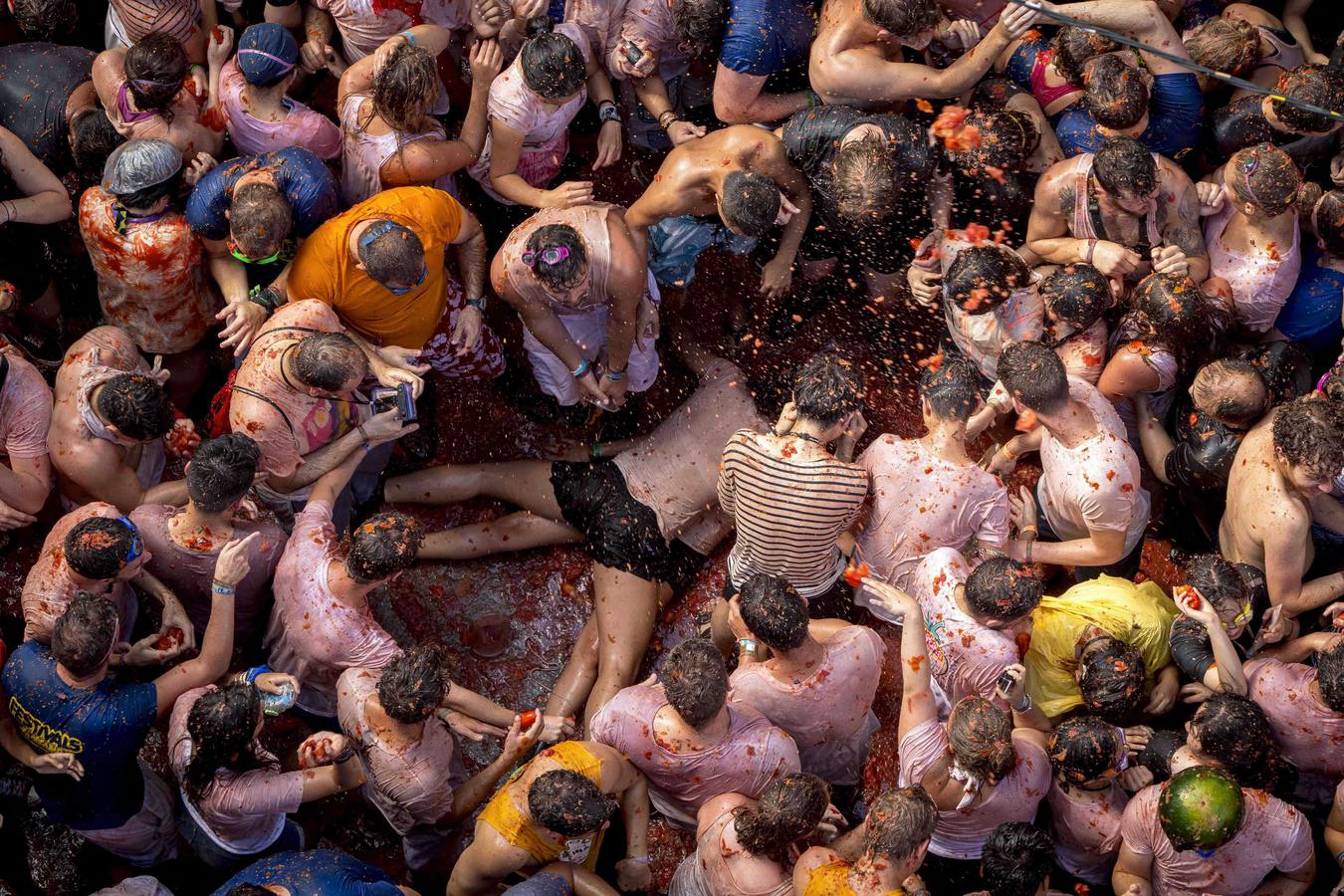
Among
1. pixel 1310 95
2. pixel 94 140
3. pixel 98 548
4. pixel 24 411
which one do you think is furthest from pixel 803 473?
pixel 94 140

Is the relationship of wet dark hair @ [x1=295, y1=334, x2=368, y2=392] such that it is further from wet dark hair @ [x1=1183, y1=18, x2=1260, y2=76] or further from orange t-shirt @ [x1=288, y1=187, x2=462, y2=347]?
wet dark hair @ [x1=1183, y1=18, x2=1260, y2=76]

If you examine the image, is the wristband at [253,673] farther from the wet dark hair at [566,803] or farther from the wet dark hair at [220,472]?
the wet dark hair at [566,803]

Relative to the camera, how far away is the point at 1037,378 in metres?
5.77

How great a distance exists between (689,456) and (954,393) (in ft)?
5.17

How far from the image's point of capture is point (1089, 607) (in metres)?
5.91

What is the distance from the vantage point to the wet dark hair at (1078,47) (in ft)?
22.3

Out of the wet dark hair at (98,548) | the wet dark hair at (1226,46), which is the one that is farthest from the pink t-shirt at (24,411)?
the wet dark hair at (1226,46)

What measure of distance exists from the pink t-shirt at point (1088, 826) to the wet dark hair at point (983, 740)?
1.62 ft

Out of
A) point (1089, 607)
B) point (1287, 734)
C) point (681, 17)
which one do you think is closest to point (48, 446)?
point (681, 17)

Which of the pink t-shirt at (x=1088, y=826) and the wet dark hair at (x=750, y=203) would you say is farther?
the wet dark hair at (x=750, y=203)

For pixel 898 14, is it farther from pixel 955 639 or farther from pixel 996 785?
pixel 996 785

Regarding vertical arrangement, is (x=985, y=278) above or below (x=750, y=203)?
below

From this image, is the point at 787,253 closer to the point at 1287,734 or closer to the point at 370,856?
the point at 1287,734

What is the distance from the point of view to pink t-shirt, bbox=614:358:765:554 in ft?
22.0
